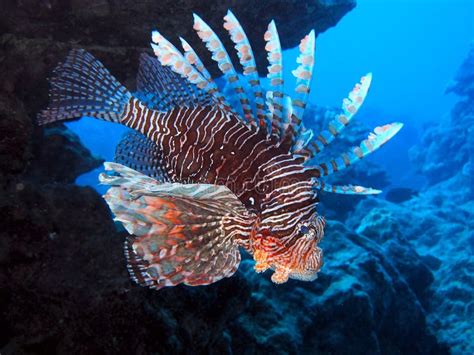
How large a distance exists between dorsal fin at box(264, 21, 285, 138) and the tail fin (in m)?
1.24

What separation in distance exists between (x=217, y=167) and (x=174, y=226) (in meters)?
0.66

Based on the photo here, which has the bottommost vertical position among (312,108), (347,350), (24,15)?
(347,350)

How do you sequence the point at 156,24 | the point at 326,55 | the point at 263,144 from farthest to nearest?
the point at 326,55
the point at 156,24
the point at 263,144

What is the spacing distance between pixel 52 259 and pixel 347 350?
4366mm

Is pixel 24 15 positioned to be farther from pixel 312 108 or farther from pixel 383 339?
pixel 312 108

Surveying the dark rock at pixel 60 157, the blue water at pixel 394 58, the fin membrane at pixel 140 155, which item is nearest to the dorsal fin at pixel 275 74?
the fin membrane at pixel 140 155

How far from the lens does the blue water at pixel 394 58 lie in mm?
63625

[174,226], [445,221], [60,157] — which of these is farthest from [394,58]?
[174,226]

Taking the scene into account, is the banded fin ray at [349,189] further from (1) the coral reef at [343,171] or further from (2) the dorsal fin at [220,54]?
(1) the coral reef at [343,171]

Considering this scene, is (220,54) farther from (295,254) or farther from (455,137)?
(455,137)

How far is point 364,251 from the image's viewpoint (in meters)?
6.52

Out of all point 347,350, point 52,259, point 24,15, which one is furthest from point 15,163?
point 347,350

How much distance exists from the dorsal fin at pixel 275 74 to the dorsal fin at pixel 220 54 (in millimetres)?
193

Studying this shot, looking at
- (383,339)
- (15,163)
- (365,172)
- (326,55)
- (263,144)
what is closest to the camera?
(263,144)
